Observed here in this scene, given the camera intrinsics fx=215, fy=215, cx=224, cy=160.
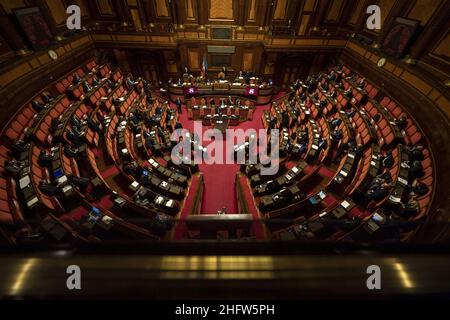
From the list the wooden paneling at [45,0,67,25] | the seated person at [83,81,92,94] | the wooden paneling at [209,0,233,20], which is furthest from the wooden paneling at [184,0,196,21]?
the seated person at [83,81,92,94]

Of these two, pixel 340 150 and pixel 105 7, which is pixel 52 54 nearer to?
pixel 105 7

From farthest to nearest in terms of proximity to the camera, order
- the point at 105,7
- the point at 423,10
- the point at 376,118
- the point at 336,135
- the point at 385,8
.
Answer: the point at 105,7 < the point at 385,8 < the point at 376,118 < the point at 423,10 < the point at 336,135

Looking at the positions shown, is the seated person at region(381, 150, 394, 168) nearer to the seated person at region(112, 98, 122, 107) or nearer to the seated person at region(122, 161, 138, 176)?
the seated person at region(122, 161, 138, 176)

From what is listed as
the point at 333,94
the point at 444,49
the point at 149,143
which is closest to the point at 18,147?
the point at 149,143

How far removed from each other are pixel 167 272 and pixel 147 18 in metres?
13.4

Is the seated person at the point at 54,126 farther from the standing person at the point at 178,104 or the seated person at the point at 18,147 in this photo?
the standing person at the point at 178,104

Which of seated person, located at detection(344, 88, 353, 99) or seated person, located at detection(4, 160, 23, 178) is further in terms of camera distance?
seated person, located at detection(344, 88, 353, 99)

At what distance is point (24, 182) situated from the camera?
4.81m

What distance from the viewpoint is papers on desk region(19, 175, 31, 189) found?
186 inches

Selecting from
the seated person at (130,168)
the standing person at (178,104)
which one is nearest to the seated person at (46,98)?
the seated person at (130,168)

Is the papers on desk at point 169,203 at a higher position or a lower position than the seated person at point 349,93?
lower

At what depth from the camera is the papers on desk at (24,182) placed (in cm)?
473

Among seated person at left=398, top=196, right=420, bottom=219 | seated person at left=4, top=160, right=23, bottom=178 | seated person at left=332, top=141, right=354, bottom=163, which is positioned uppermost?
seated person at left=332, top=141, right=354, bottom=163
